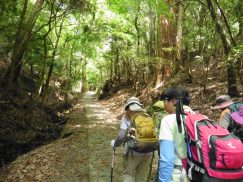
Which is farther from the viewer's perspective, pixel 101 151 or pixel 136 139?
pixel 101 151

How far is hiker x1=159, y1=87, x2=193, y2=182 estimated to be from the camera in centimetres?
287

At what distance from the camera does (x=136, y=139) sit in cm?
454

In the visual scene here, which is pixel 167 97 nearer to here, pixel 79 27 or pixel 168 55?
pixel 168 55

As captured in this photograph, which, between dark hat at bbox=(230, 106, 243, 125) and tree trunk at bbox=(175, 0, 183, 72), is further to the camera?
tree trunk at bbox=(175, 0, 183, 72)

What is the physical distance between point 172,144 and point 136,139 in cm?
164

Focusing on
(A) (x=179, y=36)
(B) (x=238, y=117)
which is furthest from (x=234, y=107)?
(A) (x=179, y=36)

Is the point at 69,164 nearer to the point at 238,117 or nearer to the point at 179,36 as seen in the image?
the point at 238,117

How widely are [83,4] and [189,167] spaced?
12.3 meters

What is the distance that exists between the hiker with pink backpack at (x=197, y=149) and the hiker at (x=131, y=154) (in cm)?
157

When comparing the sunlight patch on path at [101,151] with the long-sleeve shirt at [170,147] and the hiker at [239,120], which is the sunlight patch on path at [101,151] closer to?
the hiker at [239,120]

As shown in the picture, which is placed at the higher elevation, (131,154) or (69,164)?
(131,154)

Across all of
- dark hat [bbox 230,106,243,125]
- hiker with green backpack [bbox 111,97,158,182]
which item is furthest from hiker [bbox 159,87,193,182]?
hiker with green backpack [bbox 111,97,158,182]

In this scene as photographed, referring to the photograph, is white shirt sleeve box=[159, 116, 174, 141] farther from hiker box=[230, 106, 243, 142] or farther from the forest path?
the forest path

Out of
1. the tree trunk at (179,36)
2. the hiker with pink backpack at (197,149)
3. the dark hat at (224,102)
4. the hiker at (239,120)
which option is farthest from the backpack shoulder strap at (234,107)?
the tree trunk at (179,36)
